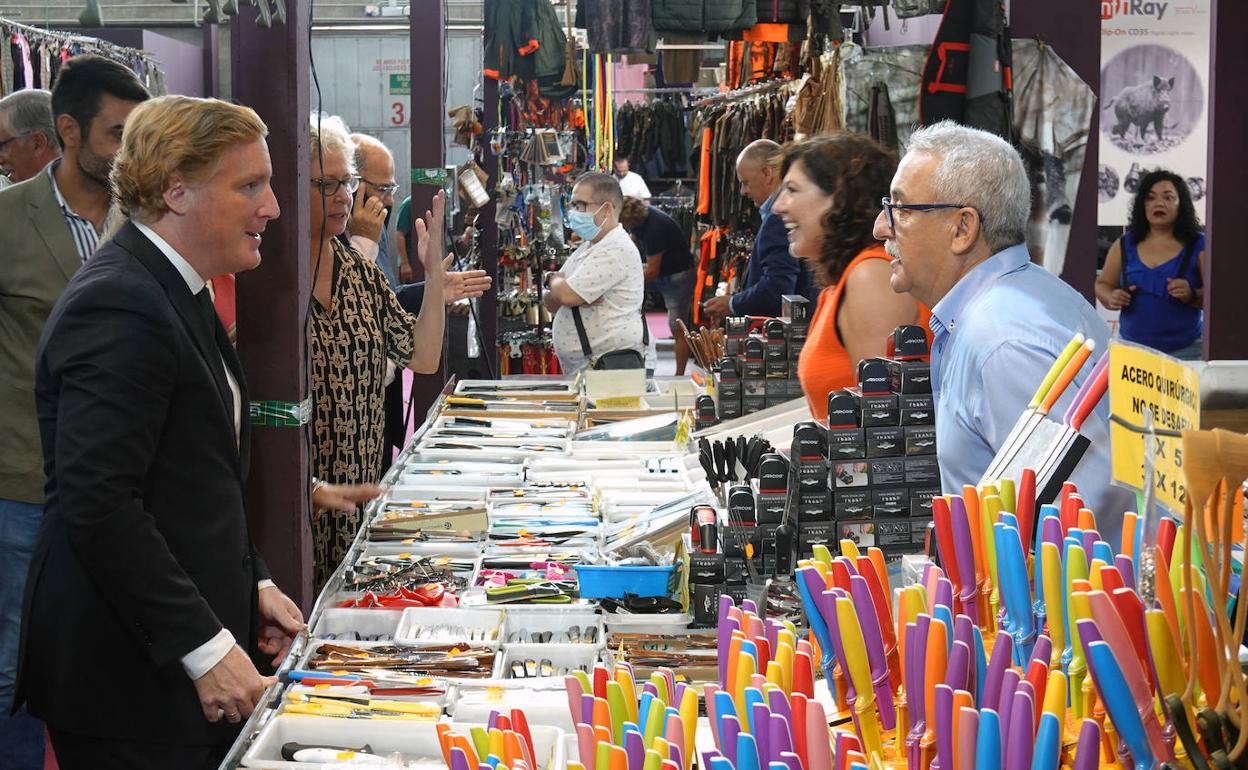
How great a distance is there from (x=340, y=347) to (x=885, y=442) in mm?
1705

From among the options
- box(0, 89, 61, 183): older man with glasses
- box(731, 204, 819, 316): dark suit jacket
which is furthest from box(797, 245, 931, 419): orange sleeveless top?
box(731, 204, 819, 316): dark suit jacket

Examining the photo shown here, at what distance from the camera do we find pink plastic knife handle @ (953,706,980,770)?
112 centimetres

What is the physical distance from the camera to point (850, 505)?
9.14 ft

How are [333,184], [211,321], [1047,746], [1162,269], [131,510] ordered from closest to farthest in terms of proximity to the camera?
1. [1047,746]
2. [131,510]
3. [211,321]
4. [333,184]
5. [1162,269]

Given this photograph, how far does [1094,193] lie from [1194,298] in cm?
149

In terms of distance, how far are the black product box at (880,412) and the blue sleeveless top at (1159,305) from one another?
4.80m

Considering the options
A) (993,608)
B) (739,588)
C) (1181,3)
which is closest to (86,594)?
(739,588)

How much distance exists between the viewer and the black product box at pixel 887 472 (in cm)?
280

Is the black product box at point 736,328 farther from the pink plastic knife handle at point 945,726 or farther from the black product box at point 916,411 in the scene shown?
the pink plastic knife handle at point 945,726

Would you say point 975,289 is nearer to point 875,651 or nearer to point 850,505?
point 850,505

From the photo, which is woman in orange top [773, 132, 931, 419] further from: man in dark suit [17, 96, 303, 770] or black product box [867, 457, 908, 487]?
man in dark suit [17, 96, 303, 770]

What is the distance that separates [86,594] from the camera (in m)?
2.24

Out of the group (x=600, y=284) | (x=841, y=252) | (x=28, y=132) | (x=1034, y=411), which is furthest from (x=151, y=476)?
(x=600, y=284)

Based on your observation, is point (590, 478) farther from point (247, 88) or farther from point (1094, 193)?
point (1094, 193)
